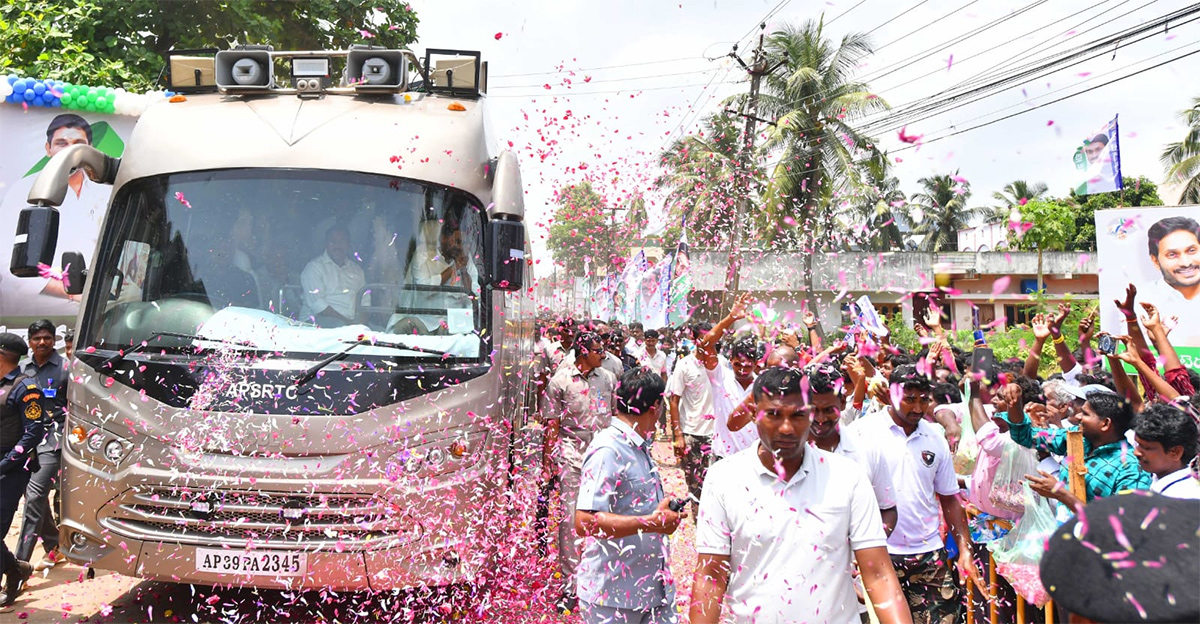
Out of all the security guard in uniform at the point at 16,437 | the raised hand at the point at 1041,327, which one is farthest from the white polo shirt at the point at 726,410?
the security guard in uniform at the point at 16,437

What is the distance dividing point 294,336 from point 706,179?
23668 millimetres

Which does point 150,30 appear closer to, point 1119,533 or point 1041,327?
point 1041,327

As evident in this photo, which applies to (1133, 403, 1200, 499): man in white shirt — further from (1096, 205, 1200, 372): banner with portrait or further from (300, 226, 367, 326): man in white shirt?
(1096, 205, 1200, 372): banner with portrait

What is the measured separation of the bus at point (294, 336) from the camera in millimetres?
5102

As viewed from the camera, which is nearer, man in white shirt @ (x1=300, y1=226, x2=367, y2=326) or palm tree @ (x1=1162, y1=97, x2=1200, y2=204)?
man in white shirt @ (x1=300, y1=226, x2=367, y2=326)

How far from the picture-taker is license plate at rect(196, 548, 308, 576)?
5.00 metres

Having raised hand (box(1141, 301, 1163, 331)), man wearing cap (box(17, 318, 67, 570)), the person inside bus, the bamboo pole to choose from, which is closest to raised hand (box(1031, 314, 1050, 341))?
raised hand (box(1141, 301, 1163, 331))

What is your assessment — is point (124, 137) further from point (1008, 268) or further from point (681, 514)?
point (1008, 268)

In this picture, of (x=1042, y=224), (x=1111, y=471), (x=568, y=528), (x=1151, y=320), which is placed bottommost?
(x=568, y=528)

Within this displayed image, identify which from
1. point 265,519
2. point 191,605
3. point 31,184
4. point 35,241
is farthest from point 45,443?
point 265,519

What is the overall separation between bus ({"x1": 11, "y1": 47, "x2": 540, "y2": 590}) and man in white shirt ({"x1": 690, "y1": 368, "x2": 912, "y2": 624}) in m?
2.62

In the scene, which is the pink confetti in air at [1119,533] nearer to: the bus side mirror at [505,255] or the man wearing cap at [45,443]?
the bus side mirror at [505,255]

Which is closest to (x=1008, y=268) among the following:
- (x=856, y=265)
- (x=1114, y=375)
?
(x=856, y=265)

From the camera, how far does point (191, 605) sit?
6168mm
